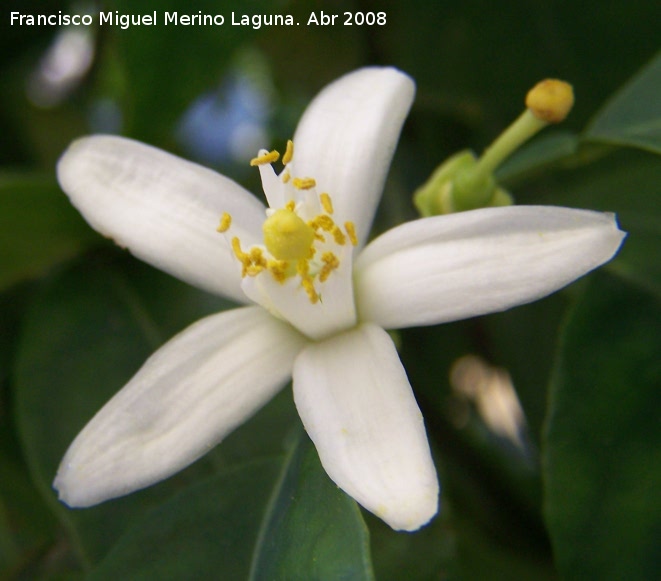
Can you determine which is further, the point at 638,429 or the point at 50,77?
the point at 50,77

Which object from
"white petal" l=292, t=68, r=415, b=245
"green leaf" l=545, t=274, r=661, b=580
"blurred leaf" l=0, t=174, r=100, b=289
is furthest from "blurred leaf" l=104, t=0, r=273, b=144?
"green leaf" l=545, t=274, r=661, b=580

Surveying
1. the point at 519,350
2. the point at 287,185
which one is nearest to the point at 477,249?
the point at 287,185

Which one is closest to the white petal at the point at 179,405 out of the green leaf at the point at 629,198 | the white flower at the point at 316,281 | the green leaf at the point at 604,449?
the white flower at the point at 316,281

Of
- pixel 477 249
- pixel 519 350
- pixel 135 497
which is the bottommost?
pixel 519 350

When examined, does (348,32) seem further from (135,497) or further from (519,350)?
(135,497)

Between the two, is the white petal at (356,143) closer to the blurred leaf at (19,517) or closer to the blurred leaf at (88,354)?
the blurred leaf at (88,354)

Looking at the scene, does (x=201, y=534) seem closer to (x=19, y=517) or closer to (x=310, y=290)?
(x=310, y=290)

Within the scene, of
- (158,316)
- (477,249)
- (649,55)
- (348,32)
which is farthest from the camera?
(348,32)
